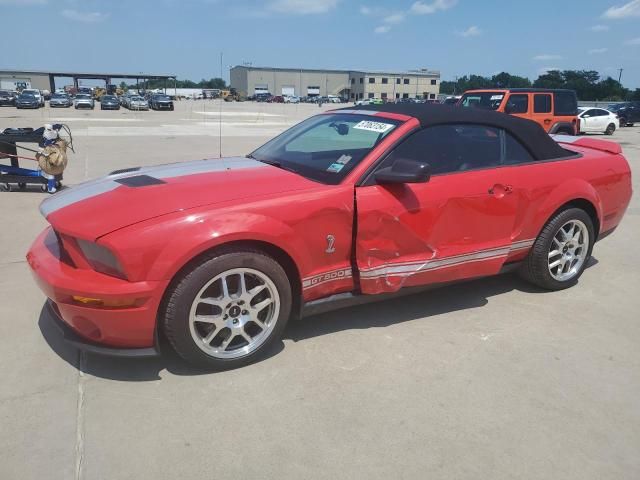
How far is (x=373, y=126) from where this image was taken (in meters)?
3.58

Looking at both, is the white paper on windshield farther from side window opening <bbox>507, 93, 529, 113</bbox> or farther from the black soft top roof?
side window opening <bbox>507, 93, 529, 113</bbox>

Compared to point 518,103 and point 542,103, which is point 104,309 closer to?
point 518,103

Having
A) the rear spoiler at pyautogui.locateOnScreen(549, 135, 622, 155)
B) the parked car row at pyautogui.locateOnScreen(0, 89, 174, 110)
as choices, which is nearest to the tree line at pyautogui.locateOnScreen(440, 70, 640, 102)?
the parked car row at pyautogui.locateOnScreen(0, 89, 174, 110)

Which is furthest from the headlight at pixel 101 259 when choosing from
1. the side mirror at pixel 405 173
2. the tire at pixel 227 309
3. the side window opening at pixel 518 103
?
the side window opening at pixel 518 103

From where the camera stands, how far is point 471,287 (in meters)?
4.33

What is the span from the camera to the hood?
8.91 ft

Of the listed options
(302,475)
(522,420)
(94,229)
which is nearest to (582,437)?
(522,420)

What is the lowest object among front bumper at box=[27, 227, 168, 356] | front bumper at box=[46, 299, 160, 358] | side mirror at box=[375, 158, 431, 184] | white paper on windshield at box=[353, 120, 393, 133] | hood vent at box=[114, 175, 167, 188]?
front bumper at box=[46, 299, 160, 358]

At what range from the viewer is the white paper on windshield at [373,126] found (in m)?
3.46

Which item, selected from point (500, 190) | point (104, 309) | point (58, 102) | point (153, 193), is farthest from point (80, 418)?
point (58, 102)

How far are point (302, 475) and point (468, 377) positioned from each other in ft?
4.08

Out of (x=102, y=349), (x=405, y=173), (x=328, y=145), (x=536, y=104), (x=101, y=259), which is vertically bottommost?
(x=102, y=349)

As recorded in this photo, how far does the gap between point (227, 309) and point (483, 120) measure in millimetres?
2400

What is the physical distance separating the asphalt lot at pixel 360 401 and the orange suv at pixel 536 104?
10838 mm
